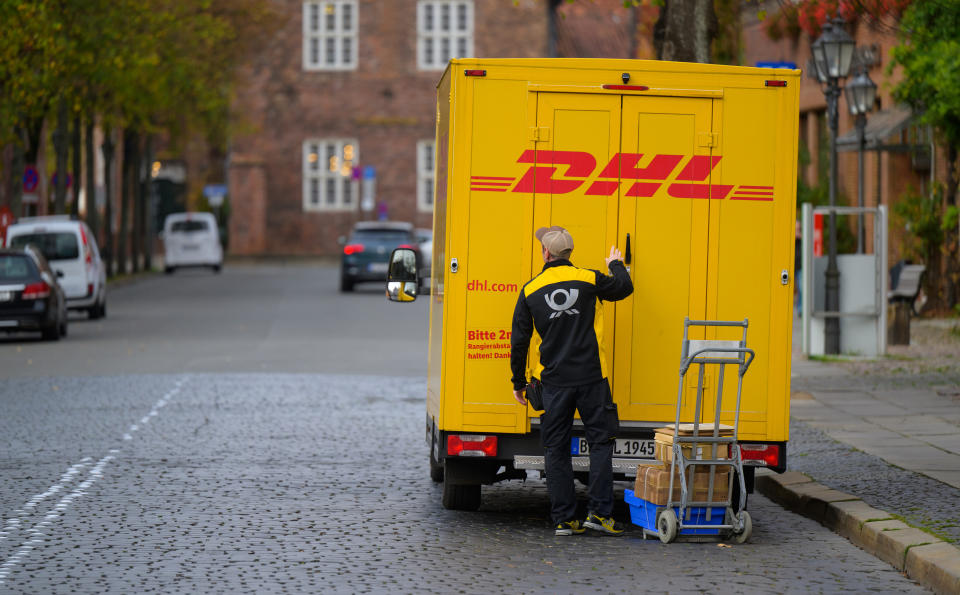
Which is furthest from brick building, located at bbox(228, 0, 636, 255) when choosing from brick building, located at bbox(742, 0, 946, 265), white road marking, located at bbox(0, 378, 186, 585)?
white road marking, located at bbox(0, 378, 186, 585)

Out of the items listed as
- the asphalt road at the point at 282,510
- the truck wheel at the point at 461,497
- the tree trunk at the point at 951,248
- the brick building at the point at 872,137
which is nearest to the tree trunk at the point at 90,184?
the brick building at the point at 872,137

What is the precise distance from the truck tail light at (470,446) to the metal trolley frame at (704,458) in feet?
3.19

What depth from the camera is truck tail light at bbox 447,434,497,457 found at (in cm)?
909

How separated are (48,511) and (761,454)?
402cm

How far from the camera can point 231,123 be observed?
61938mm

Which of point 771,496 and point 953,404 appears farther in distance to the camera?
point 953,404

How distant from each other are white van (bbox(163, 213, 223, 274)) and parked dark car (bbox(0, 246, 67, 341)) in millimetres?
30914

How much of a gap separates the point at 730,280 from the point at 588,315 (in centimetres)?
90

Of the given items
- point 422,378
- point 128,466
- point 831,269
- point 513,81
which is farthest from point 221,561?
point 831,269

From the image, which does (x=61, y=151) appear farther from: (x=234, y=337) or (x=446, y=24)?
(x=446, y=24)

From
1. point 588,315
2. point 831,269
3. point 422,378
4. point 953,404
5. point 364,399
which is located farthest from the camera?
point 831,269

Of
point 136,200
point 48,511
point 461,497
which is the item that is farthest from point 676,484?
point 136,200

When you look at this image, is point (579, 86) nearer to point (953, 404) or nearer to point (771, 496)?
point (771, 496)

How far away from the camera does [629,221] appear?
9.09m
